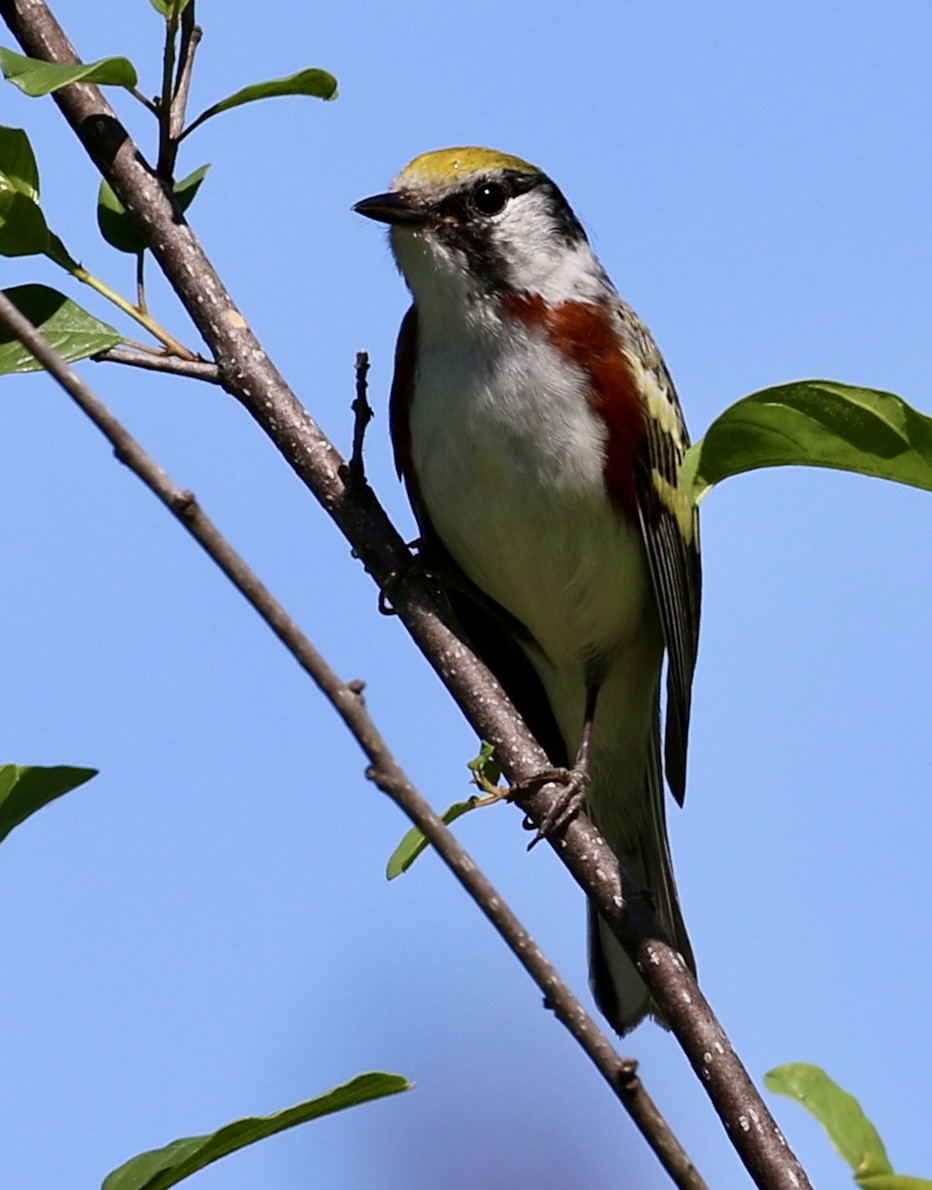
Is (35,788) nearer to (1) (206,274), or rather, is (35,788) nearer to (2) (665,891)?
(1) (206,274)

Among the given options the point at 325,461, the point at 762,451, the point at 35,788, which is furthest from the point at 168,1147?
the point at 325,461

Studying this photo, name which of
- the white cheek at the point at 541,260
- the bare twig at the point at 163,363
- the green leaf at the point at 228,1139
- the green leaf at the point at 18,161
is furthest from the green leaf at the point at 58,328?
the white cheek at the point at 541,260

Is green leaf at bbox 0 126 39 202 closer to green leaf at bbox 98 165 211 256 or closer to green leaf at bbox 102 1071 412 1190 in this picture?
green leaf at bbox 98 165 211 256

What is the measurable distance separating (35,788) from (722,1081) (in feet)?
4.12

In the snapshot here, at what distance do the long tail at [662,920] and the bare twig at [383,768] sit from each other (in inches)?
112

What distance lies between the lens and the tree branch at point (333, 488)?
3252mm

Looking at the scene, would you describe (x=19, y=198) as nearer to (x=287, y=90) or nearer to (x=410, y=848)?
(x=287, y=90)

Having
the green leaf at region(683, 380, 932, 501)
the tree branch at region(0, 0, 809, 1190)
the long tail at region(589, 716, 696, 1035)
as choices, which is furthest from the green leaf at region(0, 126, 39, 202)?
the long tail at region(589, 716, 696, 1035)

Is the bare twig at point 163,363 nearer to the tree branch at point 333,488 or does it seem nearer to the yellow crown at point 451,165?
the tree branch at point 333,488

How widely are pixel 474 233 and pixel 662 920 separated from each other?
6.69 ft

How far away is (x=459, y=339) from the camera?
185 inches

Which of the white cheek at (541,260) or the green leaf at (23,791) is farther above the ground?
the white cheek at (541,260)

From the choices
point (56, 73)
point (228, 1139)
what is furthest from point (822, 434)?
point (56, 73)

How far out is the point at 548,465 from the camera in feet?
15.3
